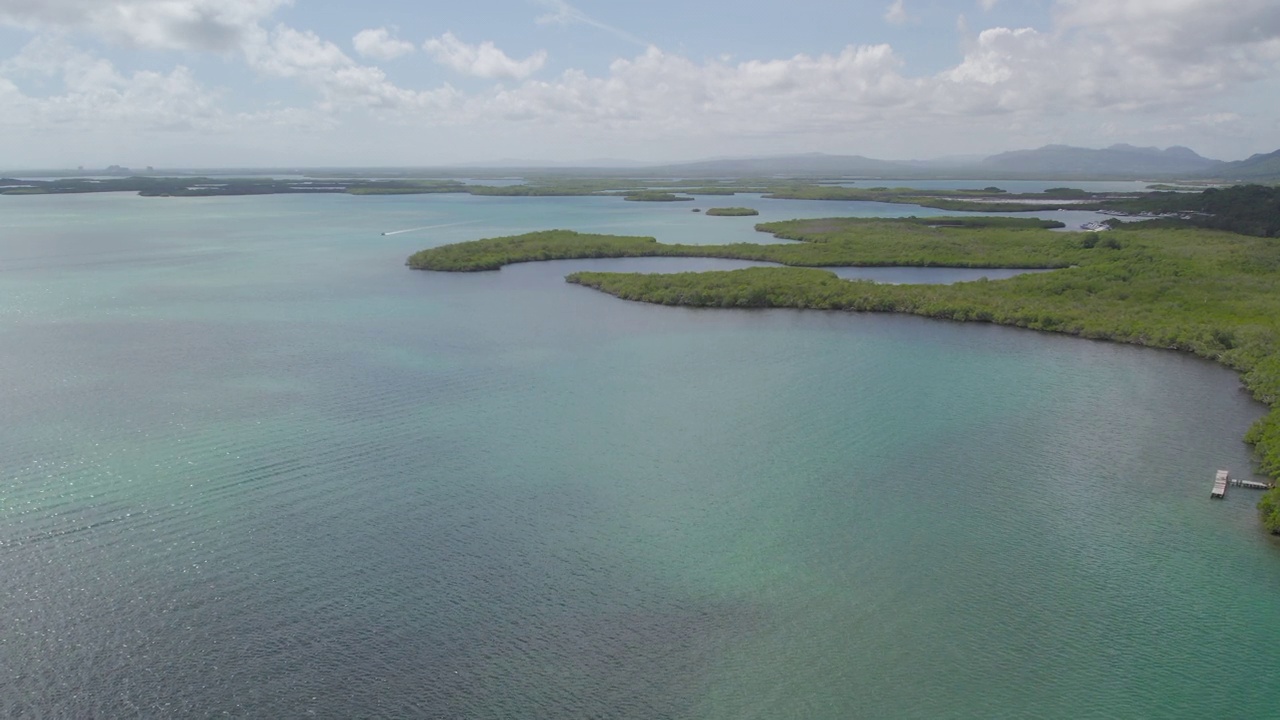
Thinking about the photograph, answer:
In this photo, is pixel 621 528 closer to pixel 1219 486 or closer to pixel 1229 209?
pixel 1219 486

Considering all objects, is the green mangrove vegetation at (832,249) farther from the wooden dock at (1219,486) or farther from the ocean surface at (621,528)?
the wooden dock at (1219,486)

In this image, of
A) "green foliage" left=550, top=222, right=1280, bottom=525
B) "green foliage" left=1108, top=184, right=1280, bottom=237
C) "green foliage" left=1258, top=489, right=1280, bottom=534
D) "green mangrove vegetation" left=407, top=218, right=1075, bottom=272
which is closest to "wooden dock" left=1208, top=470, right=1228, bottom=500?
"green foliage" left=1258, top=489, right=1280, bottom=534

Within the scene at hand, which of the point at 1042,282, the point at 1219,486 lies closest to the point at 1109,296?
the point at 1042,282

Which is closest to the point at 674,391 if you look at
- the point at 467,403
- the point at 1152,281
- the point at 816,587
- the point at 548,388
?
the point at 548,388

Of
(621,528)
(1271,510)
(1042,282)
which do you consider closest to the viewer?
(621,528)

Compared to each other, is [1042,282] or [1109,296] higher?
[1042,282]

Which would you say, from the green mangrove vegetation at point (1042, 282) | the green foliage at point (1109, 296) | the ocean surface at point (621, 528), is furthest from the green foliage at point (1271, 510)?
the green foliage at point (1109, 296)

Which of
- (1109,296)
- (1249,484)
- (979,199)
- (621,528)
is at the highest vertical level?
(979,199)
